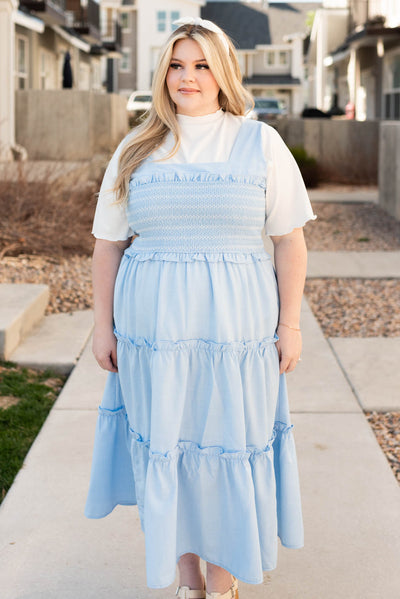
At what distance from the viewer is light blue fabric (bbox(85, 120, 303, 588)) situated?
2268 mm

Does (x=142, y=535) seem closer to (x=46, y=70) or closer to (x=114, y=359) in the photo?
(x=114, y=359)

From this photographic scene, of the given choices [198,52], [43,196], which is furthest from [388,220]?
[198,52]

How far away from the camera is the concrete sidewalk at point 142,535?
2.73 meters

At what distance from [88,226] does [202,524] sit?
6442 millimetres

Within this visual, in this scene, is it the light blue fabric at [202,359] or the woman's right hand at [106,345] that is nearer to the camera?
the light blue fabric at [202,359]

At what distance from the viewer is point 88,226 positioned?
28.1 ft

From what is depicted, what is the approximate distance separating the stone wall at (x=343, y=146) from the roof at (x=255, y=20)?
104 ft

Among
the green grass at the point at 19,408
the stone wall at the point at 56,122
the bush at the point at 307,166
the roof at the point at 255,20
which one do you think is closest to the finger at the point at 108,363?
the green grass at the point at 19,408

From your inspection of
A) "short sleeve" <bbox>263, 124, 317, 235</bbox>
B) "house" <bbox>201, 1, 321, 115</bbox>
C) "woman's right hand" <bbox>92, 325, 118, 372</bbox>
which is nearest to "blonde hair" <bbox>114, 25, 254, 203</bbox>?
"short sleeve" <bbox>263, 124, 317, 235</bbox>

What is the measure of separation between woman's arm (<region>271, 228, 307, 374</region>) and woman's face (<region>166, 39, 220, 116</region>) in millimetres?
451

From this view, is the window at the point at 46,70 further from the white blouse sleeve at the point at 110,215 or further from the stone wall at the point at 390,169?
the white blouse sleeve at the point at 110,215

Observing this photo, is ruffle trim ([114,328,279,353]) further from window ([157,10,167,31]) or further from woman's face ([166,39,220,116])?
window ([157,10,167,31])

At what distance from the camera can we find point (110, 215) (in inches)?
96.2

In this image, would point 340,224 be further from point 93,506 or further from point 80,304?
point 93,506
